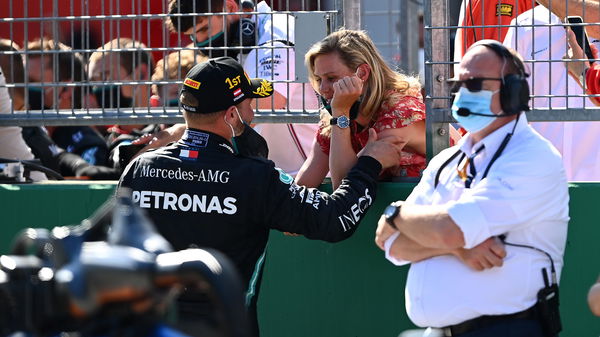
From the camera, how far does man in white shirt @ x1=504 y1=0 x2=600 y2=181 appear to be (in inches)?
213

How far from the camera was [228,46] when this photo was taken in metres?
5.66

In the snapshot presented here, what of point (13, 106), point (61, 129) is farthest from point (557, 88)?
point (61, 129)

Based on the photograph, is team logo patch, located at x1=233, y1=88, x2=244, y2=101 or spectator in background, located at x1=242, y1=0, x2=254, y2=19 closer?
team logo patch, located at x1=233, y1=88, x2=244, y2=101

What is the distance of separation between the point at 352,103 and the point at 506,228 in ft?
4.30

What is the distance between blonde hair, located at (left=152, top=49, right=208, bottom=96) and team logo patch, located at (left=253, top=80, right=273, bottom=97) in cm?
75

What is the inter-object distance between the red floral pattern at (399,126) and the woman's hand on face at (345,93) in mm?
163

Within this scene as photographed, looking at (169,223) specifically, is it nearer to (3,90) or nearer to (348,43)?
(348,43)

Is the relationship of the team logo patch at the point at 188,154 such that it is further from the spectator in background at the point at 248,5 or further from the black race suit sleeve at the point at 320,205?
the spectator in background at the point at 248,5

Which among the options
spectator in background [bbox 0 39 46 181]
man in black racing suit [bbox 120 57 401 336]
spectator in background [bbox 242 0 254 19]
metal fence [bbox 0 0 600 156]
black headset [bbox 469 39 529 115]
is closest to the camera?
black headset [bbox 469 39 529 115]

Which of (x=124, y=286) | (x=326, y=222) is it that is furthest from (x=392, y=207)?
(x=124, y=286)

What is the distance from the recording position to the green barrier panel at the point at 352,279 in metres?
5.00

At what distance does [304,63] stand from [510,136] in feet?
5.66

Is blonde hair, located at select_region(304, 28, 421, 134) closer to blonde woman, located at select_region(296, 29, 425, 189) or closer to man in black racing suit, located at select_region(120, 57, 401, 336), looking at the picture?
blonde woman, located at select_region(296, 29, 425, 189)

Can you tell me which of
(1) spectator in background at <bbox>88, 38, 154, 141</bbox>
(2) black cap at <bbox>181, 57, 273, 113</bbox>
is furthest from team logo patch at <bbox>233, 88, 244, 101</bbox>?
(1) spectator in background at <bbox>88, 38, 154, 141</bbox>
